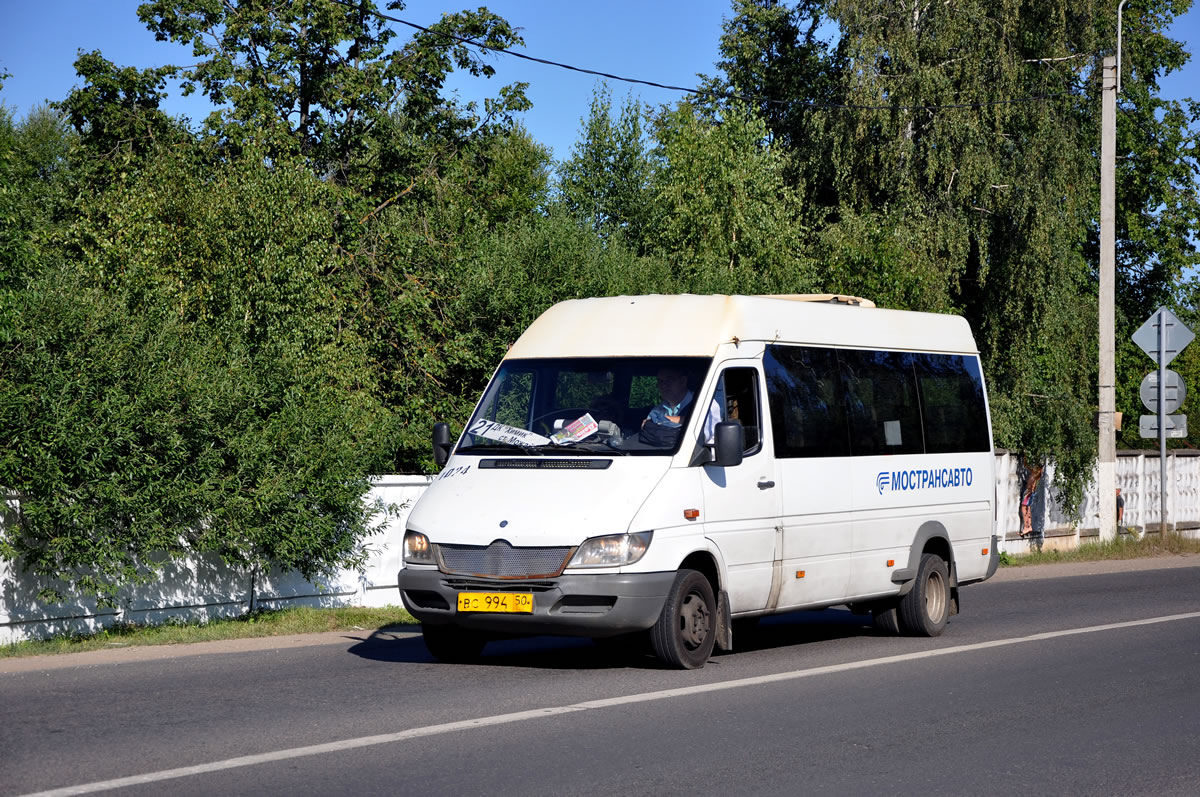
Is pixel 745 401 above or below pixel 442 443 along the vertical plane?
above

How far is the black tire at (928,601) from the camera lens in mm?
13148

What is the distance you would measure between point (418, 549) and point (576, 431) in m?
1.45

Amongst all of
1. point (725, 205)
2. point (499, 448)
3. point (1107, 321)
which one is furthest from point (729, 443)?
point (725, 205)

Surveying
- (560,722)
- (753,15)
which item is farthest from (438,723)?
(753,15)

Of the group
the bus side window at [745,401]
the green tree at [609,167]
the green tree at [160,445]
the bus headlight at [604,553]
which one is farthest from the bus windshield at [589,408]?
the green tree at [609,167]

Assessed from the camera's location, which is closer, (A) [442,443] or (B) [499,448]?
(B) [499,448]

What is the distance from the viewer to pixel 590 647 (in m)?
12.2

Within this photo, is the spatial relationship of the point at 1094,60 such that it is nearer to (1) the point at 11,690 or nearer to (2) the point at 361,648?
(2) the point at 361,648

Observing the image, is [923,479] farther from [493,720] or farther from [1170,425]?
[1170,425]

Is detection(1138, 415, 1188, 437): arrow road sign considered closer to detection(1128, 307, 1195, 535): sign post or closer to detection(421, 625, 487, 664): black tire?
detection(1128, 307, 1195, 535): sign post

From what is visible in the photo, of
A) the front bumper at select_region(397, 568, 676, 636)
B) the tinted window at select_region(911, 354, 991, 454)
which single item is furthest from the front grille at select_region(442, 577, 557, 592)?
the tinted window at select_region(911, 354, 991, 454)

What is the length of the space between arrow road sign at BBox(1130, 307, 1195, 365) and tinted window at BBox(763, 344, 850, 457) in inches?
627

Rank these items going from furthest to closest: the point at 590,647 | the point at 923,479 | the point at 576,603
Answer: the point at 923,479 → the point at 590,647 → the point at 576,603

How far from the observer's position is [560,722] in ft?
27.1
